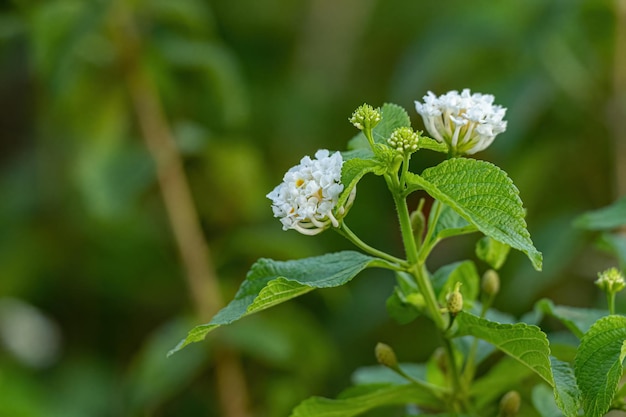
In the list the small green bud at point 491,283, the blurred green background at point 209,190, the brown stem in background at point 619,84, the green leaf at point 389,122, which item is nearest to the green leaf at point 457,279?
the small green bud at point 491,283

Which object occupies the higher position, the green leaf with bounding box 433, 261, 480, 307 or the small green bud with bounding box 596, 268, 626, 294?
the green leaf with bounding box 433, 261, 480, 307

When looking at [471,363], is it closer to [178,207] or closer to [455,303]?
[455,303]

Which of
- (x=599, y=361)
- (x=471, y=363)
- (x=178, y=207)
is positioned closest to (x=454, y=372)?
(x=471, y=363)

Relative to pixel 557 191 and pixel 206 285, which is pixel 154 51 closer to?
pixel 206 285

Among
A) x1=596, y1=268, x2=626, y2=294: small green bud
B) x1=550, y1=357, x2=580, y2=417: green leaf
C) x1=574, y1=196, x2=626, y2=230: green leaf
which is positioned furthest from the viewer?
x1=574, y1=196, x2=626, y2=230: green leaf

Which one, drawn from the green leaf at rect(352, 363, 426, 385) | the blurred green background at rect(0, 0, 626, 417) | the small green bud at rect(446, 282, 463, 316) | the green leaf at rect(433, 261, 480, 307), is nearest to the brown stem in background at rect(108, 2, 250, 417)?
the blurred green background at rect(0, 0, 626, 417)

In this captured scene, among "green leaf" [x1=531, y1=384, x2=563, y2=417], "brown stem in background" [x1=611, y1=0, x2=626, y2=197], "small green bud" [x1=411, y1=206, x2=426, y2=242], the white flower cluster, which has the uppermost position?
"brown stem in background" [x1=611, y1=0, x2=626, y2=197]

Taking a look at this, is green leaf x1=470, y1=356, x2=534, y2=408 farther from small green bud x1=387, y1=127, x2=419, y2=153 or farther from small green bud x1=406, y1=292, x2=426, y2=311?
small green bud x1=387, y1=127, x2=419, y2=153
